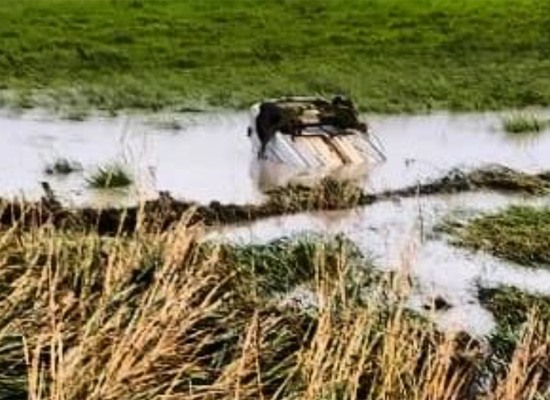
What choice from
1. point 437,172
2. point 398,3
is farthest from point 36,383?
point 398,3

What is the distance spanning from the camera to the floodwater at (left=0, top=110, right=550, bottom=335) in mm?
11008

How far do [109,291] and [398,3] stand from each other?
20.9 meters

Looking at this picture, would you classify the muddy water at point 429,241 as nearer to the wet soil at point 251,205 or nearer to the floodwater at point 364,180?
the floodwater at point 364,180

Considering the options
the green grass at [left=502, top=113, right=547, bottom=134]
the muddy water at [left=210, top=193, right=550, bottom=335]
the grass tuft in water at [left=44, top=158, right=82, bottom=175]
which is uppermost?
the green grass at [left=502, top=113, right=547, bottom=134]

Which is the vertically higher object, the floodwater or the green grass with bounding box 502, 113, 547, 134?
the green grass with bounding box 502, 113, 547, 134

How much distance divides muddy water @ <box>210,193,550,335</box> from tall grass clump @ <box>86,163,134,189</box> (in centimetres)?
183

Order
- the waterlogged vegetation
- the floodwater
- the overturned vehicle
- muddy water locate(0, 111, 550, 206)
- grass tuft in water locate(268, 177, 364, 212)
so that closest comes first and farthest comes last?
1. the waterlogged vegetation
2. the floodwater
3. grass tuft in water locate(268, 177, 364, 212)
4. muddy water locate(0, 111, 550, 206)
5. the overturned vehicle

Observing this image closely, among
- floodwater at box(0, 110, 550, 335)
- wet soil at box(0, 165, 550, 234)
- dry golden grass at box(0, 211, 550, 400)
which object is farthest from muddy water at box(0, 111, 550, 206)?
dry golden grass at box(0, 211, 550, 400)

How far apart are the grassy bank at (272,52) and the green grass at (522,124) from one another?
1.60 m

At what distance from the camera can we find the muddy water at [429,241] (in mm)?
10164

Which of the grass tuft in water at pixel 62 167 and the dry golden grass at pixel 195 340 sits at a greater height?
the dry golden grass at pixel 195 340

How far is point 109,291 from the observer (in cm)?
740

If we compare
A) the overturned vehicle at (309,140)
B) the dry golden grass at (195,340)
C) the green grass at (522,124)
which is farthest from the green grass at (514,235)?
the green grass at (522,124)

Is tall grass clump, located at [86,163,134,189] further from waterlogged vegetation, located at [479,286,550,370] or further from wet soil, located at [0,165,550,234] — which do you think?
waterlogged vegetation, located at [479,286,550,370]
